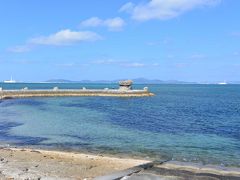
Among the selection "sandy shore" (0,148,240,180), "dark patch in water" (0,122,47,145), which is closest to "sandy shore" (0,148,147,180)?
"sandy shore" (0,148,240,180)

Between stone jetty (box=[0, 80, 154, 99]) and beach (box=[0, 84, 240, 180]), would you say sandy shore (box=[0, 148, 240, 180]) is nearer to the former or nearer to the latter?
beach (box=[0, 84, 240, 180])

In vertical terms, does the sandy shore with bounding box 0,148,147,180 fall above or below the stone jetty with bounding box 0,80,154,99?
below

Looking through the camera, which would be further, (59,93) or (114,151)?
(59,93)

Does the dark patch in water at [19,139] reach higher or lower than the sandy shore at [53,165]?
lower

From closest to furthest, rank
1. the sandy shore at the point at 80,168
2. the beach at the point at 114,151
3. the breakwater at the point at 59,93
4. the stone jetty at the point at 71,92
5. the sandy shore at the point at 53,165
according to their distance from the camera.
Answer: the sandy shore at the point at 80,168, the beach at the point at 114,151, the sandy shore at the point at 53,165, the breakwater at the point at 59,93, the stone jetty at the point at 71,92

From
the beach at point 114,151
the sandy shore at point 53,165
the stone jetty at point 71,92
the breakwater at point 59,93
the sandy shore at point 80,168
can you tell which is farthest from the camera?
the stone jetty at point 71,92

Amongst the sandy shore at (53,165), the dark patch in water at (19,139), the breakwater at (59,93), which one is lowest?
the dark patch in water at (19,139)

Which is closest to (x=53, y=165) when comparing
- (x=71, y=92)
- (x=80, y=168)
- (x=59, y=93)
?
(x=80, y=168)

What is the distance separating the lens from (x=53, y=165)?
51.5 feet

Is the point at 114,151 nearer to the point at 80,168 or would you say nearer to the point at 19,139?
the point at 80,168

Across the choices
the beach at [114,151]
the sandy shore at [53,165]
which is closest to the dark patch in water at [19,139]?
the beach at [114,151]

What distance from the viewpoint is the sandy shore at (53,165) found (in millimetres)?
13547

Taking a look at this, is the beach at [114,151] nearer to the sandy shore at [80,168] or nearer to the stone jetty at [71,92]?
the sandy shore at [80,168]

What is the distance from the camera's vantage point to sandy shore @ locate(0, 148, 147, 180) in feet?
44.4
